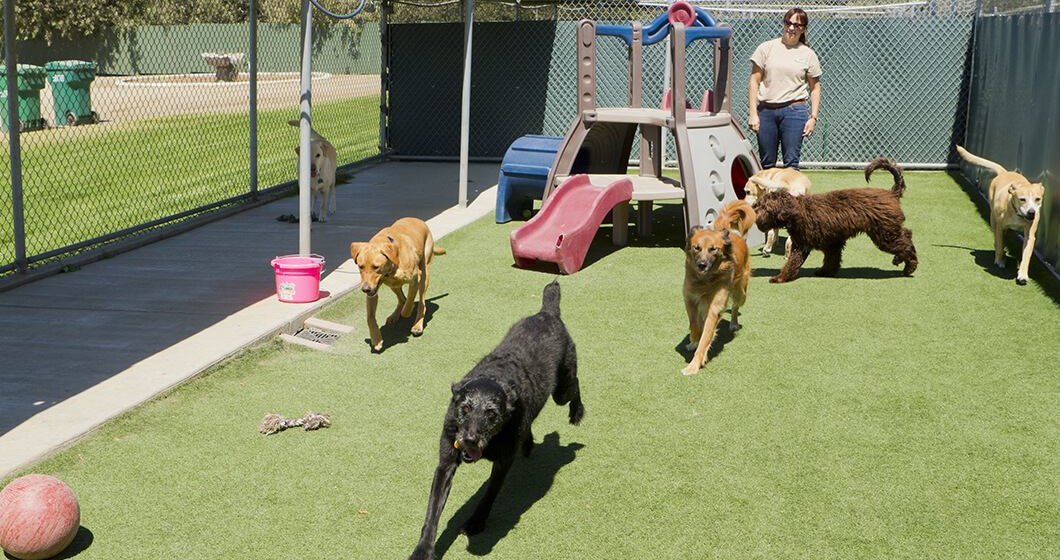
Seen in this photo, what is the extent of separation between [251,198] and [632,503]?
8.79 metres

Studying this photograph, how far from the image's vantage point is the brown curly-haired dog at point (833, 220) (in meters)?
8.79

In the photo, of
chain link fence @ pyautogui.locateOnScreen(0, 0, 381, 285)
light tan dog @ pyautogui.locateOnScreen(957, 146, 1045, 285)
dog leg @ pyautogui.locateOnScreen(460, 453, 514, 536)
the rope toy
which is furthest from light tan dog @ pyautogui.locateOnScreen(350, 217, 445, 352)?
light tan dog @ pyautogui.locateOnScreen(957, 146, 1045, 285)

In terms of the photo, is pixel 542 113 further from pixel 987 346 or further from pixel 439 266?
pixel 987 346

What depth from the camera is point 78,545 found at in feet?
13.7

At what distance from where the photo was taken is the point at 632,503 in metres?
4.62

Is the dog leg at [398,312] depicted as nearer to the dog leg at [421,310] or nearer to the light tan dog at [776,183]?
the dog leg at [421,310]

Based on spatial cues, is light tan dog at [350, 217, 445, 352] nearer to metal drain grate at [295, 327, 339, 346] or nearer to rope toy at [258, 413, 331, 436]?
metal drain grate at [295, 327, 339, 346]

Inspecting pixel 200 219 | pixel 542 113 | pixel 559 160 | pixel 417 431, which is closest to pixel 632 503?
pixel 417 431

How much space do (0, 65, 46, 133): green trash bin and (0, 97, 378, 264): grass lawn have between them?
3.01ft

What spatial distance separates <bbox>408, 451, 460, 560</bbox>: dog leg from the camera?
4.03 m

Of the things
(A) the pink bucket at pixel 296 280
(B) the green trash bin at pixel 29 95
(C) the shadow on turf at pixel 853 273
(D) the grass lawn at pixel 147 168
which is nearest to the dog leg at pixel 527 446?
(A) the pink bucket at pixel 296 280

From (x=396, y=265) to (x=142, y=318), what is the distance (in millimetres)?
1976

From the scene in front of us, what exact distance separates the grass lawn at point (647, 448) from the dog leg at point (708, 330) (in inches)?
5.7

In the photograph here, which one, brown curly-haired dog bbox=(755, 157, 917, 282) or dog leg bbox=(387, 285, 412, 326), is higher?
brown curly-haired dog bbox=(755, 157, 917, 282)
